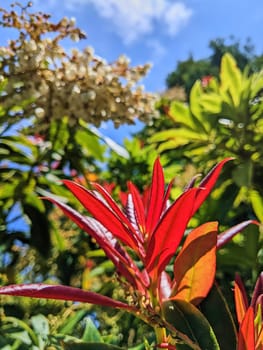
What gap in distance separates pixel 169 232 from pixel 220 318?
12cm

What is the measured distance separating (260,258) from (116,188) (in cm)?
86

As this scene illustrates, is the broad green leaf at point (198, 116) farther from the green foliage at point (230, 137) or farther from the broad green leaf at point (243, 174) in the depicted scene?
the broad green leaf at point (243, 174)

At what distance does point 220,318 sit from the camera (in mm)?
707

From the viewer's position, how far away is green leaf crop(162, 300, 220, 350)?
0.65 metres

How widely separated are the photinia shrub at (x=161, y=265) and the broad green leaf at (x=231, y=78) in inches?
49.1

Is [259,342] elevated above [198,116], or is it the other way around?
[198,116]

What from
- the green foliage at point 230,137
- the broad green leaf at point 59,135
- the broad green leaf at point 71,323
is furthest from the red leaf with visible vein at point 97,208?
the broad green leaf at point 59,135

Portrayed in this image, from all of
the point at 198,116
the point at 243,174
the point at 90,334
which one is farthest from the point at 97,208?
the point at 198,116

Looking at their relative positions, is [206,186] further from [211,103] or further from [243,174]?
[211,103]

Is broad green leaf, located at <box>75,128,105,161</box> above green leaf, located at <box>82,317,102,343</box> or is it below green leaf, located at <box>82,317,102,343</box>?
above

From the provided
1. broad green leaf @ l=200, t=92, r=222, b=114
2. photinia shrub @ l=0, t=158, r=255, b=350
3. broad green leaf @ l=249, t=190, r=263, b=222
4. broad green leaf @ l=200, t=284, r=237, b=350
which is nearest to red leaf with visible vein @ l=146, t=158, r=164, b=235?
photinia shrub @ l=0, t=158, r=255, b=350


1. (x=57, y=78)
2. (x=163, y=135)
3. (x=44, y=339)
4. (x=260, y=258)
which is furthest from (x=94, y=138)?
(x=44, y=339)

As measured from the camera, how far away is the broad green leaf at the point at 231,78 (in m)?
1.94

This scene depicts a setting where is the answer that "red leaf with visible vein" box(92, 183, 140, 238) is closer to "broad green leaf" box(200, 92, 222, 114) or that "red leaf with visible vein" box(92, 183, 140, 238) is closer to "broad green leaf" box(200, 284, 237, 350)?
"broad green leaf" box(200, 284, 237, 350)
